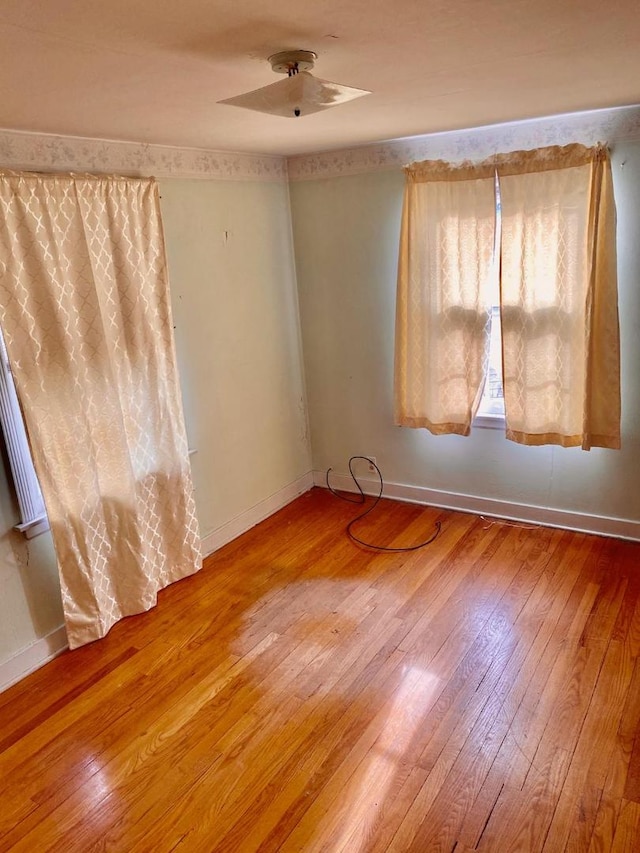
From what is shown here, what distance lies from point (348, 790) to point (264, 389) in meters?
2.42

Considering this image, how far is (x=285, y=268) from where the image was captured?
3.94 meters

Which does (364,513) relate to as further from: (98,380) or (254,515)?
(98,380)

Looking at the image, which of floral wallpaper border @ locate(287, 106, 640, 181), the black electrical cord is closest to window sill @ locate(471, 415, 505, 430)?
the black electrical cord

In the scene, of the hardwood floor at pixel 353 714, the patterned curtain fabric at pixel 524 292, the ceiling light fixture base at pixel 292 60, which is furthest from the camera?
the patterned curtain fabric at pixel 524 292

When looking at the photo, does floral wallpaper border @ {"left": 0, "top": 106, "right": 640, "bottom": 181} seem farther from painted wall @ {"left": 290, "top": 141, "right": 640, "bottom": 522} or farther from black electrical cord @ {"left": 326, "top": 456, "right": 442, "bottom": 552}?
black electrical cord @ {"left": 326, "top": 456, "right": 442, "bottom": 552}

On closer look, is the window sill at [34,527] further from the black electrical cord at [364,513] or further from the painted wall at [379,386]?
the painted wall at [379,386]

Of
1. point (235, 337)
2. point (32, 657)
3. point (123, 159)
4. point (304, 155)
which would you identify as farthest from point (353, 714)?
point (304, 155)

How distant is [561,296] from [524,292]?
0.61 ft

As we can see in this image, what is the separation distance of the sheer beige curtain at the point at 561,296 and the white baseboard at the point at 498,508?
1.66ft

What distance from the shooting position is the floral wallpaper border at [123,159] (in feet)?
7.95

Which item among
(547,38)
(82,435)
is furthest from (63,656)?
(547,38)

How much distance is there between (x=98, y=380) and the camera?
272 centimetres

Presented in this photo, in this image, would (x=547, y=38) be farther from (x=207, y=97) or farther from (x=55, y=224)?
(x=55, y=224)

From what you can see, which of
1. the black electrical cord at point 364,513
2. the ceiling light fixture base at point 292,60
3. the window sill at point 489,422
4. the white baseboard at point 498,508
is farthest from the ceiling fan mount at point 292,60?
Answer: the white baseboard at point 498,508
